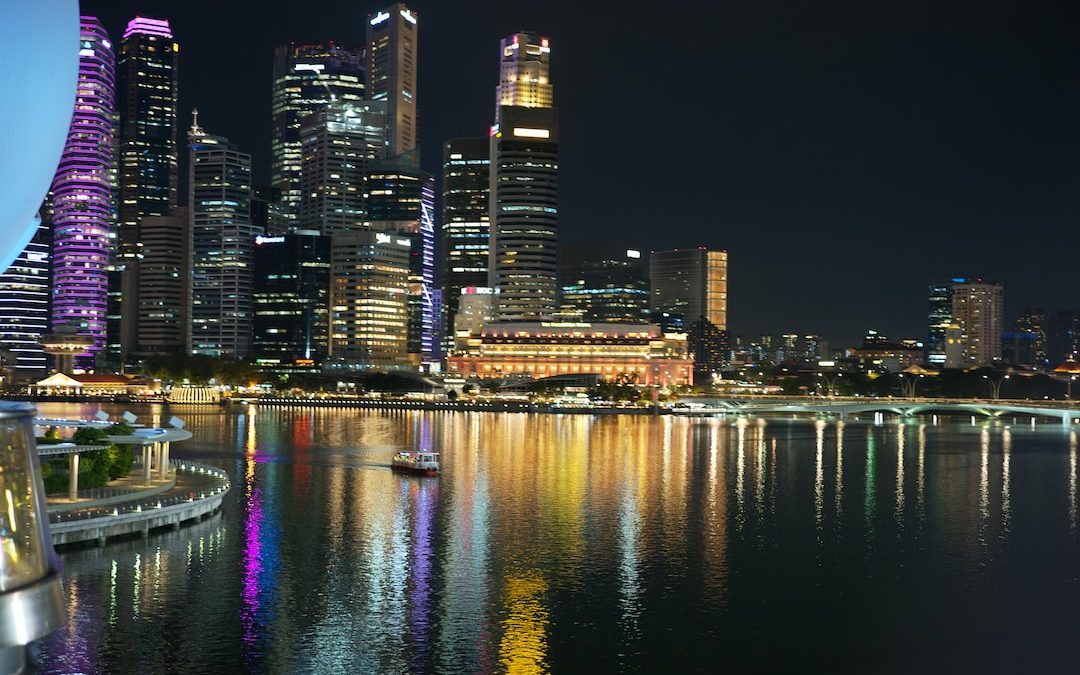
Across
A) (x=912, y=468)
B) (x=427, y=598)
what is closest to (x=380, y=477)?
(x=427, y=598)

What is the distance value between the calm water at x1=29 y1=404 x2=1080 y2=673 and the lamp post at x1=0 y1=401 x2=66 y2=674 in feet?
45.6

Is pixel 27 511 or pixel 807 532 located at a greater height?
pixel 27 511

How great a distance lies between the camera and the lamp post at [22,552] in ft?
29.4

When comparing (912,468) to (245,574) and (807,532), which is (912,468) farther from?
(245,574)

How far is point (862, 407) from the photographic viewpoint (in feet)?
415

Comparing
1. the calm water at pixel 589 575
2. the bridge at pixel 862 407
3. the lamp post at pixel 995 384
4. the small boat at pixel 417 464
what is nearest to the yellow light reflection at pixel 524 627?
the calm water at pixel 589 575

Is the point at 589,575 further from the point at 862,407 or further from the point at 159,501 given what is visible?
the point at 862,407

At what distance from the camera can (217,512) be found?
134ft

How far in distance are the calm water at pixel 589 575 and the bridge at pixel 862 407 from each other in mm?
61358

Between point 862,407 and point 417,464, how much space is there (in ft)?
268

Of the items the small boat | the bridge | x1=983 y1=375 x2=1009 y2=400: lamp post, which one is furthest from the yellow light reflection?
x1=983 y1=375 x2=1009 y2=400: lamp post

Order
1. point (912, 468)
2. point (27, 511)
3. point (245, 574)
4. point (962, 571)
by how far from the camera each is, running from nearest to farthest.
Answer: point (27, 511) < point (245, 574) < point (962, 571) < point (912, 468)

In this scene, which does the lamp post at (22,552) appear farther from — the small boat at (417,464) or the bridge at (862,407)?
the bridge at (862,407)

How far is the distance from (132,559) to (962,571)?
82.9ft
